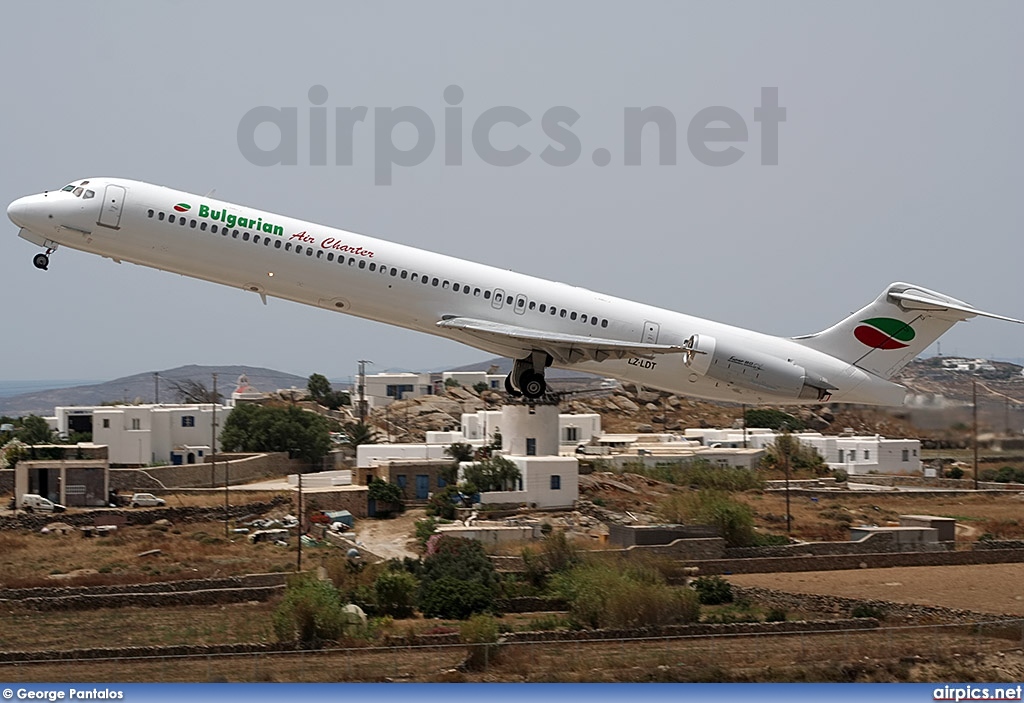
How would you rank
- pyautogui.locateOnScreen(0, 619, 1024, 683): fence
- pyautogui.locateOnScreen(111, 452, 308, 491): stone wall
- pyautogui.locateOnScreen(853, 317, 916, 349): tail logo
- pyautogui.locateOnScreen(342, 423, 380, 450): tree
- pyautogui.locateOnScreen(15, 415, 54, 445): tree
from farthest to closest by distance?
1. pyautogui.locateOnScreen(342, 423, 380, 450): tree
2. pyautogui.locateOnScreen(15, 415, 54, 445): tree
3. pyautogui.locateOnScreen(111, 452, 308, 491): stone wall
4. pyautogui.locateOnScreen(853, 317, 916, 349): tail logo
5. pyautogui.locateOnScreen(0, 619, 1024, 683): fence

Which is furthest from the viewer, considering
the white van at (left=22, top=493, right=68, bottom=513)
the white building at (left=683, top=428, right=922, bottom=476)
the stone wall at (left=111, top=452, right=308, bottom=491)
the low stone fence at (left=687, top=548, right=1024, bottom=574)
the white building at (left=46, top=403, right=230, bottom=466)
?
the white building at (left=683, top=428, right=922, bottom=476)

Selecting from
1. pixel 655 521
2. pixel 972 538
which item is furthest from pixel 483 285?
pixel 972 538

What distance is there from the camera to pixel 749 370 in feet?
147

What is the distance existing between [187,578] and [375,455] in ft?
116

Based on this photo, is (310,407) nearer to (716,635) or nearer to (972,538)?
(972,538)

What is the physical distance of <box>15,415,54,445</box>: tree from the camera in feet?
375

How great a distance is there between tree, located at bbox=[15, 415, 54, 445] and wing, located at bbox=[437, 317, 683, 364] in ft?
251

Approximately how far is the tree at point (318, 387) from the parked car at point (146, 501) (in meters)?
99.7

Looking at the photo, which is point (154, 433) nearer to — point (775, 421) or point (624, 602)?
point (775, 421)

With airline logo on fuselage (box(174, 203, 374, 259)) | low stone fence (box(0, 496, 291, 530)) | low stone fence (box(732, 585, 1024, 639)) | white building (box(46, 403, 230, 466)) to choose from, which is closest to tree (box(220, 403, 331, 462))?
white building (box(46, 403, 230, 466))

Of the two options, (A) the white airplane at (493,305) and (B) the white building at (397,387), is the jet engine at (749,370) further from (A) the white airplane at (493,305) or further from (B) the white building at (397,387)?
(B) the white building at (397,387)

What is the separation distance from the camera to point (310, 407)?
531 ft

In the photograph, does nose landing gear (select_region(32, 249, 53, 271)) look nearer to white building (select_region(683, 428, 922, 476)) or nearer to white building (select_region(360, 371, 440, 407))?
white building (select_region(683, 428, 922, 476))

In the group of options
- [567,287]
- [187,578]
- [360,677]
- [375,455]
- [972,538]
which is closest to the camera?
[360,677]
